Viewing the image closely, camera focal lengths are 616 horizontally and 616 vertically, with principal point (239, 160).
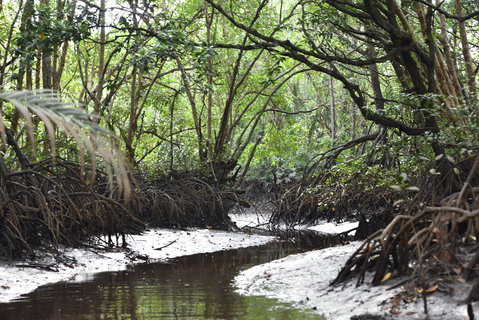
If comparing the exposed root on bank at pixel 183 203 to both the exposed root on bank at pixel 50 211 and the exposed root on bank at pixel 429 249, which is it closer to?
the exposed root on bank at pixel 50 211

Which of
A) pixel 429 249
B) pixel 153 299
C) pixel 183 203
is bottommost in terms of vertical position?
pixel 153 299

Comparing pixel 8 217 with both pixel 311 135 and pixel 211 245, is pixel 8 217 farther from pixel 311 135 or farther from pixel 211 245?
pixel 311 135

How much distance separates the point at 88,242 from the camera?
776 cm

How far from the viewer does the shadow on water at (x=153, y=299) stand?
418cm

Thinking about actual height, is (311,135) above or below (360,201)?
above

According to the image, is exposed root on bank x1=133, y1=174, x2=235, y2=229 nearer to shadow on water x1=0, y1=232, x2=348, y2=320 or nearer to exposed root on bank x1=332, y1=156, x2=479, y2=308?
shadow on water x1=0, y1=232, x2=348, y2=320

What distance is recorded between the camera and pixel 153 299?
4852 millimetres

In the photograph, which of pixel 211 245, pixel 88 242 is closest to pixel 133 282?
pixel 88 242

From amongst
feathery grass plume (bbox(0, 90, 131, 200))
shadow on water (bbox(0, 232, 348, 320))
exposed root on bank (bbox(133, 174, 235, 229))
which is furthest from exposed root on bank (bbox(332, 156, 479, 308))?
exposed root on bank (bbox(133, 174, 235, 229))

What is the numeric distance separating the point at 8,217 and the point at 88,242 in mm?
1727

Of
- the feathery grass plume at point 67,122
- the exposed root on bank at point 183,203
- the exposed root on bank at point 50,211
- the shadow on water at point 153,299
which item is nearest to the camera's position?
the feathery grass plume at point 67,122

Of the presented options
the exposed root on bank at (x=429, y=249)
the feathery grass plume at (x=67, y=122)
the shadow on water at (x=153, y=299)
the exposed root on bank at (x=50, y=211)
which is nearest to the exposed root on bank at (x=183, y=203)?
the exposed root on bank at (x=50, y=211)

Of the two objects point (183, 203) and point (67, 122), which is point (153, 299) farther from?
point (183, 203)

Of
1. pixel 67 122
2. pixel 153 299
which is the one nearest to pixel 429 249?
pixel 153 299
